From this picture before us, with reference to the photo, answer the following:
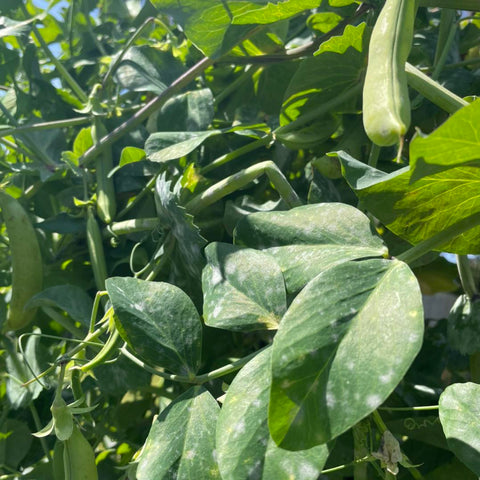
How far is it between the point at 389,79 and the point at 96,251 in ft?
1.25

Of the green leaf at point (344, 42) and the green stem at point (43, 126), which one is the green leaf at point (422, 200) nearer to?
the green leaf at point (344, 42)

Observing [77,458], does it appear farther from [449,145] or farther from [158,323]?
[449,145]

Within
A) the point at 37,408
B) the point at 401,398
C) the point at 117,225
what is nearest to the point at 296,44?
the point at 117,225

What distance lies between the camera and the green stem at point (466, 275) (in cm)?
55

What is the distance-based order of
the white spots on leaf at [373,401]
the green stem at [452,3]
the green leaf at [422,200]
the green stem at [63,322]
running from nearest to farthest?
the white spots on leaf at [373,401] → the green leaf at [422,200] → the green stem at [452,3] → the green stem at [63,322]

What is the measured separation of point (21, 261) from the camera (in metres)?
0.68

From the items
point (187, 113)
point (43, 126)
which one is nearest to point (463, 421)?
point (187, 113)

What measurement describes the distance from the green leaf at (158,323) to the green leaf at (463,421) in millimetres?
173

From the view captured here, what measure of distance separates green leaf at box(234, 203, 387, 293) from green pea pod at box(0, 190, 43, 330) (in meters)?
0.30

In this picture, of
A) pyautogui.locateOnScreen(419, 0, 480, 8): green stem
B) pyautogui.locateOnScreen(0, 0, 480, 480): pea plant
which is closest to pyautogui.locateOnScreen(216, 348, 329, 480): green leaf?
pyautogui.locateOnScreen(0, 0, 480, 480): pea plant

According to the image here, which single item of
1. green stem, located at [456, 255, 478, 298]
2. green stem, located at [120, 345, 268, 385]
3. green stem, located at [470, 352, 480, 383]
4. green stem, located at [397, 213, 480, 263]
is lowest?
green stem, located at [470, 352, 480, 383]

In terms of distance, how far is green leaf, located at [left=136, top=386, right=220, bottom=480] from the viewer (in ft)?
1.34

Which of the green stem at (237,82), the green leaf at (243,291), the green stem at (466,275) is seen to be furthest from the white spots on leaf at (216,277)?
the green stem at (237,82)

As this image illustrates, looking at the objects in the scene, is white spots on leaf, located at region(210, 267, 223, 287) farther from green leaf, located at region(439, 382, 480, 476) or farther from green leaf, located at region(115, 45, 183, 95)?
green leaf, located at region(115, 45, 183, 95)
